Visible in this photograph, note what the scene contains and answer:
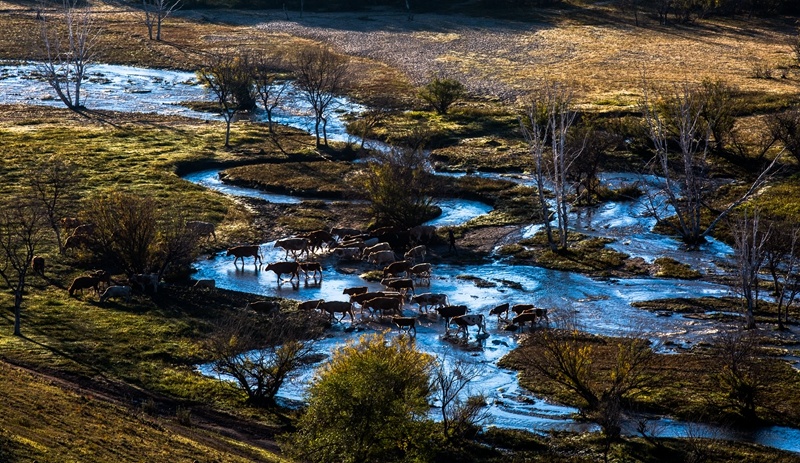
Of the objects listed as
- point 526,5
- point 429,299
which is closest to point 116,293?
point 429,299

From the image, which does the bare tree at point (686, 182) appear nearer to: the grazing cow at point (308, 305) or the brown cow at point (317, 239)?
the brown cow at point (317, 239)

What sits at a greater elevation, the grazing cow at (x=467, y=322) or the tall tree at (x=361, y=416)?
the tall tree at (x=361, y=416)

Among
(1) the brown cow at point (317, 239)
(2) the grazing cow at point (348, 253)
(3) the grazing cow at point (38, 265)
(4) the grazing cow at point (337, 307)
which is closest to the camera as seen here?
(4) the grazing cow at point (337, 307)

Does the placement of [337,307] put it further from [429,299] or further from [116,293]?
[116,293]

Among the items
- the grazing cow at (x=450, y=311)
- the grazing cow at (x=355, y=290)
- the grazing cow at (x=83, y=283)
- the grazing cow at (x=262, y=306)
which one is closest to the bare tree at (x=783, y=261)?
the grazing cow at (x=450, y=311)

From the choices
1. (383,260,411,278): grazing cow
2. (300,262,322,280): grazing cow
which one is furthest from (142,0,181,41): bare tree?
(383,260,411,278): grazing cow

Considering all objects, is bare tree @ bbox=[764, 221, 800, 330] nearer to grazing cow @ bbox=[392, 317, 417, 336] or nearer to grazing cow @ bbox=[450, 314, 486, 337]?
grazing cow @ bbox=[450, 314, 486, 337]
